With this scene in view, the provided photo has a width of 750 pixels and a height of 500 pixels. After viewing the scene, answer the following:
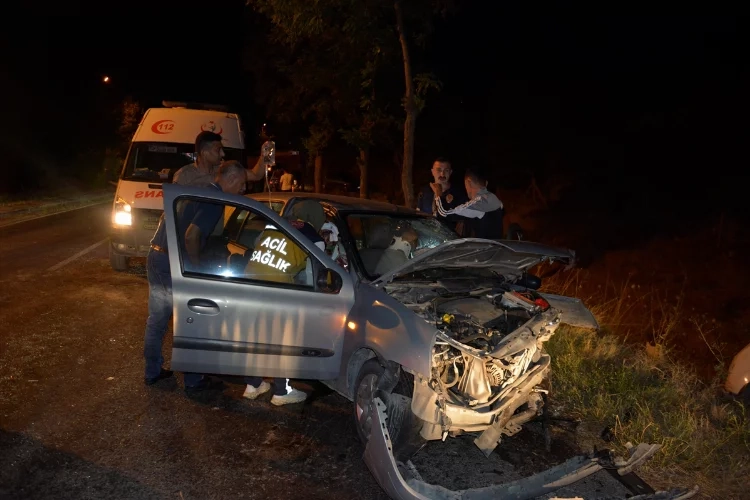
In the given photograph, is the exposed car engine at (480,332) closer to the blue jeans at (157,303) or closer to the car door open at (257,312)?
the car door open at (257,312)

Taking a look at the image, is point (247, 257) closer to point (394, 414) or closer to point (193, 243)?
point (193, 243)

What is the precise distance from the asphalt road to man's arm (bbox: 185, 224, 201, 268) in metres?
1.16

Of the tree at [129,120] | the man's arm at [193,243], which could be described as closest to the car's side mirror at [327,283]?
the man's arm at [193,243]

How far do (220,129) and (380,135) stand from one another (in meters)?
9.63

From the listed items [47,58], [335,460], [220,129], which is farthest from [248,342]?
[47,58]

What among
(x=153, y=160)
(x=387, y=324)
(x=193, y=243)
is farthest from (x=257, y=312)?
(x=153, y=160)

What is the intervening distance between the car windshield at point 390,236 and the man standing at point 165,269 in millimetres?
1021

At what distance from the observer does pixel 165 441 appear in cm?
429

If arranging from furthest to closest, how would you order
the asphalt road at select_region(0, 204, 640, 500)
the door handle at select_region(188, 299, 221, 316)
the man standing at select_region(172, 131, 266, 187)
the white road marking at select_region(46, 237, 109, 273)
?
the white road marking at select_region(46, 237, 109, 273)
the man standing at select_region(172, 131, 266, 187)
the door handle at select_region(188, 299, 221, 316)
the asphalt road at select_region(0, 204, 640, 500)

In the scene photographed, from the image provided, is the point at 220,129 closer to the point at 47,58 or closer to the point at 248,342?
the point at 248,342

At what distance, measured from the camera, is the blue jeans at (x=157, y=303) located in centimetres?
504

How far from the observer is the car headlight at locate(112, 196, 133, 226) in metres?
9.02

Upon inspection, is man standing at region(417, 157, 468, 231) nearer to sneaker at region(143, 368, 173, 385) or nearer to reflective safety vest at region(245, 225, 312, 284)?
reflective safety vest at region(245, 225, 312, 284)

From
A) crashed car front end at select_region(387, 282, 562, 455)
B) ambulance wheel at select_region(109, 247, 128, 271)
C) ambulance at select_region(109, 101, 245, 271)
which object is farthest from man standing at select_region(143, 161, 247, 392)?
ambulance wheel at select_region(109, 247, 128, 271)
